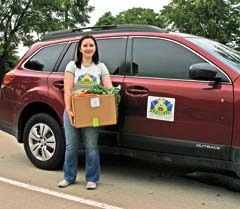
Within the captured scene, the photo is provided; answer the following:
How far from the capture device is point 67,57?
6.36 m

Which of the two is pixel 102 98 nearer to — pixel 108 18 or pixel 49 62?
pixel 49 62

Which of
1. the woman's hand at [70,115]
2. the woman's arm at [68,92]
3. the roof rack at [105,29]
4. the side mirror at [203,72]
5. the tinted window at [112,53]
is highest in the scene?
the roof rack at [105,29]

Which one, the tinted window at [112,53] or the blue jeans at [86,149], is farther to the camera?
the tinted window at [112,53]

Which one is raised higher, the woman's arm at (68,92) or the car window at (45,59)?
the car window at (45,59)

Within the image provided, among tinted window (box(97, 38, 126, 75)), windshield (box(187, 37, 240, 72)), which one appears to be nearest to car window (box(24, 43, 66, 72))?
tinted window (box(97, 38, 126, 75))

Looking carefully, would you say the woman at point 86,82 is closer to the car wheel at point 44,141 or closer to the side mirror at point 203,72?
the car wheel at point 44,141

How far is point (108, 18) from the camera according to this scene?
172 feet

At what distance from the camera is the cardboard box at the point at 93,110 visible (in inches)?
209

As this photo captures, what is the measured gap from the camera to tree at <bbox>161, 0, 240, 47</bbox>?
115ft

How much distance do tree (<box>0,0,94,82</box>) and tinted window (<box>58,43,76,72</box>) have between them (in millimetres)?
23564

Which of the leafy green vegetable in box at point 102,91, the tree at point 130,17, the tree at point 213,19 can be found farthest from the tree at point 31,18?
the leafy green vegetable in box at point 102,91

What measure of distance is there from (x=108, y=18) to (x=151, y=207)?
48528 mm

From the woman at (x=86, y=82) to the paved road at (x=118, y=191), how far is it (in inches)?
10.8

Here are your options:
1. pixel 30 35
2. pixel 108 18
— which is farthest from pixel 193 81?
pixel 108 18
